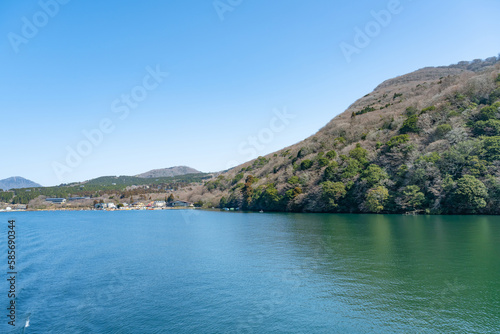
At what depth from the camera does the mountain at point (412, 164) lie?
45938 millimetres

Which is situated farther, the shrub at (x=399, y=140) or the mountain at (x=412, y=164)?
the shrub at (x=399, y=140)

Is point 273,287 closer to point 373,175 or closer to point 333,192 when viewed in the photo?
point 373,175

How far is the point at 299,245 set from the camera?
90.1ft

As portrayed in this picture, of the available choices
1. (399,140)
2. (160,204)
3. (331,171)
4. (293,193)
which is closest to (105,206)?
(160,204)

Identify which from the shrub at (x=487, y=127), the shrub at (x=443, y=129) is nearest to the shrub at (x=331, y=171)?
the shrub at (x=443, y=129)

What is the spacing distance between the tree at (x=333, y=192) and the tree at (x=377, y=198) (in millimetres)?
7530

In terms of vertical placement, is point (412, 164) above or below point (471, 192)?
above

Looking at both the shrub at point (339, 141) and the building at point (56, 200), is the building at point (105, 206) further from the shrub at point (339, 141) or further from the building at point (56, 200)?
the shrub at point (339, 141)

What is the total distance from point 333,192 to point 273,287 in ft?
162

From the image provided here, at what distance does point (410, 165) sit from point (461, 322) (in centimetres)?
4635

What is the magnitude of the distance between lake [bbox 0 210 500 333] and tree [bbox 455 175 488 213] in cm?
1730

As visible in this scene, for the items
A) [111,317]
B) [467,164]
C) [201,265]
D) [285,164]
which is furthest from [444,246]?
[285,164]

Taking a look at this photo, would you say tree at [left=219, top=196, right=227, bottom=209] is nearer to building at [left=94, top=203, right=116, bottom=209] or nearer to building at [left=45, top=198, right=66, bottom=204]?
building at [left=94, top=203, right=116, bottom=209]

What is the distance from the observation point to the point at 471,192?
43562 millimetres
